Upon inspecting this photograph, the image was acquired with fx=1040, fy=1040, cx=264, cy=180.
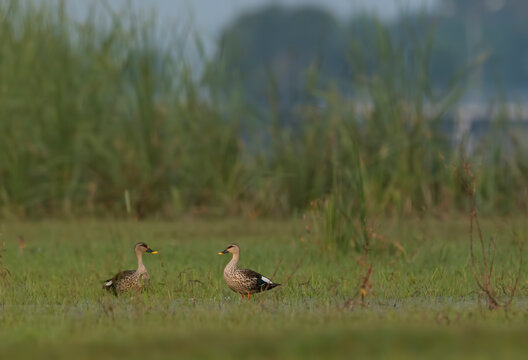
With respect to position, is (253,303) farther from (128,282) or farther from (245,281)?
(128,282)

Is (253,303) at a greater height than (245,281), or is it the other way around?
(245,281)

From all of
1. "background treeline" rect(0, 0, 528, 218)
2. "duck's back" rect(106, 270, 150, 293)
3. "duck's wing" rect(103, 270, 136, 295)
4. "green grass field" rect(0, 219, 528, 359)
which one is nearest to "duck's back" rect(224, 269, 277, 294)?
"green grass field" rect(0, 219, 528, 359)

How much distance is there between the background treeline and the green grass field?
1.66 metres

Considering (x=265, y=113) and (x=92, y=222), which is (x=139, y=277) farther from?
(x=265, y=113)

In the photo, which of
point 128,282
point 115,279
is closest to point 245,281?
point 128,282

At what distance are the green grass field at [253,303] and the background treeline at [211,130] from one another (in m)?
1.66

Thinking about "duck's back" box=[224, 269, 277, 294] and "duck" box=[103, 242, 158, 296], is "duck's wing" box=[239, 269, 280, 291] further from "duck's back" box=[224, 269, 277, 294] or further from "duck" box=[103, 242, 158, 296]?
"duck" box=[103, 242, 158, 296]

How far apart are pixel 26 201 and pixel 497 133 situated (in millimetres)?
6842

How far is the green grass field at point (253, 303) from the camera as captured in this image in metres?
5.11

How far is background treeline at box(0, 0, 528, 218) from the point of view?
14.4 meters

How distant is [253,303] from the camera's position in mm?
7297

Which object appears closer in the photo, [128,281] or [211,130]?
[128,281]

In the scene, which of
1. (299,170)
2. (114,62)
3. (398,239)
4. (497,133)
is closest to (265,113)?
(299,170)

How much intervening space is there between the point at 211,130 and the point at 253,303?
7.80 metres
